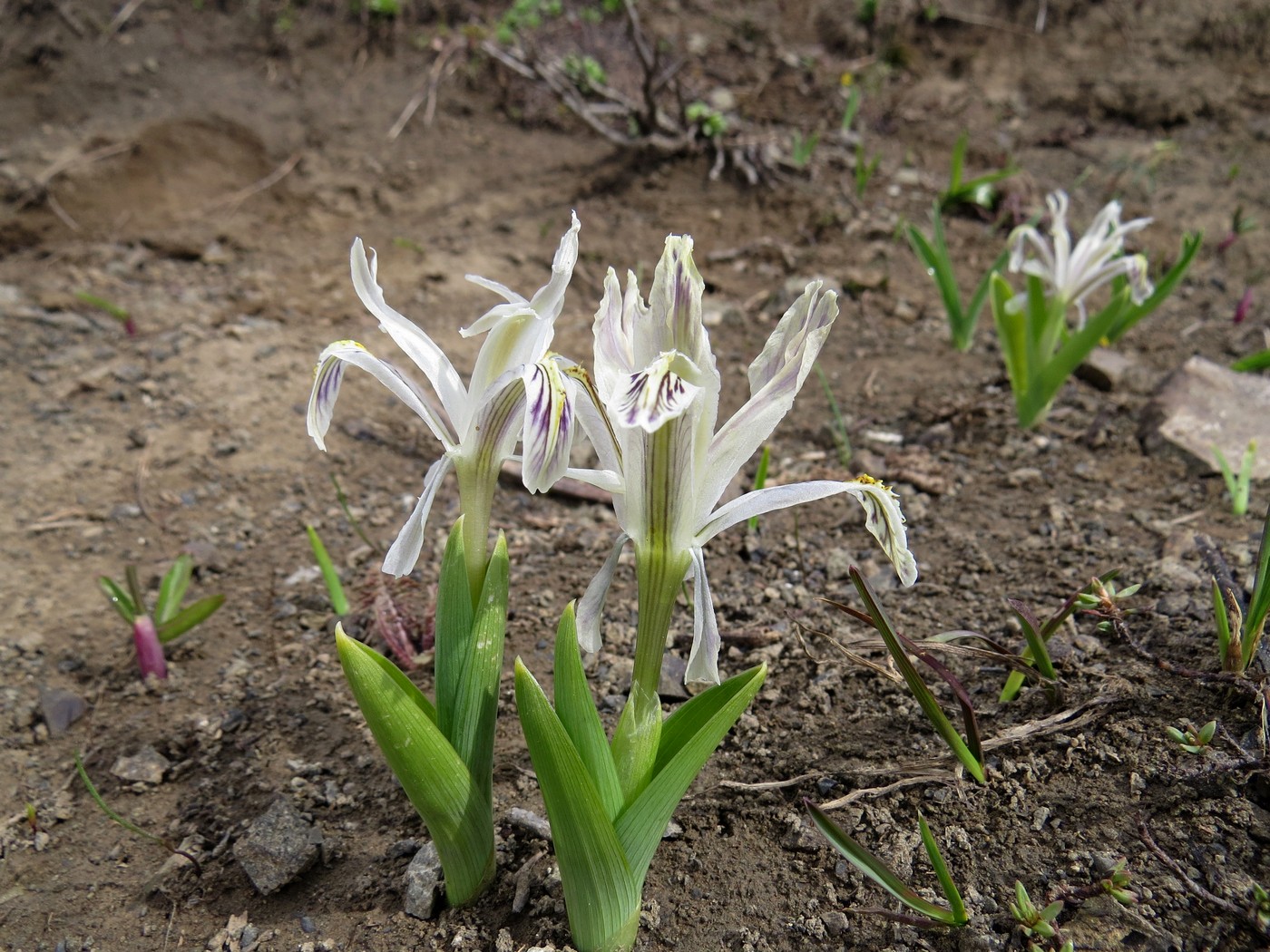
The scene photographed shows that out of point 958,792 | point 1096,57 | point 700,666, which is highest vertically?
point 1096,57

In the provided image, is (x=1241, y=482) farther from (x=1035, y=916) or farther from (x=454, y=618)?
(x=454, y=618)

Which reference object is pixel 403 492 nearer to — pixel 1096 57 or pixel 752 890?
pixel 752 890

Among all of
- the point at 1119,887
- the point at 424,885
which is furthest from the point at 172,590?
the point at 1119,887

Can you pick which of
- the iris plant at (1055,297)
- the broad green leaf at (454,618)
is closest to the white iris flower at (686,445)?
the broad green leaf at (454,618)

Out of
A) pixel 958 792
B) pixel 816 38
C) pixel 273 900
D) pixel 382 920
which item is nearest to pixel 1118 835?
pixel 958 792

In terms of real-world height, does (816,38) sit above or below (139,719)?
above

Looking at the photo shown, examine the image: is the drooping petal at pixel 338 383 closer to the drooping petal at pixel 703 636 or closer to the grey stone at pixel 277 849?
the drooping petal at pixel 703 636
